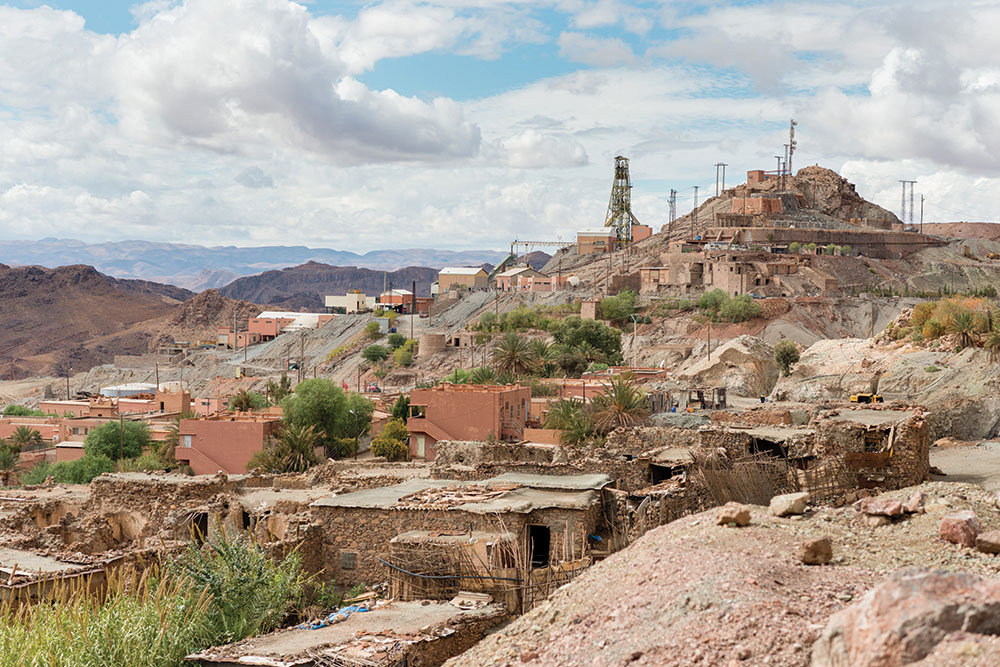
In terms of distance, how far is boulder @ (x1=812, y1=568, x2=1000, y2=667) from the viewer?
4.07m

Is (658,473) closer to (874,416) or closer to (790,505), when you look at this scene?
(874,416)

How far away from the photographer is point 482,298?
74500 millimetres

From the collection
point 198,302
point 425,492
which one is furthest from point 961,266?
point 198,302

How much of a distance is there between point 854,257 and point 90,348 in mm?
81689

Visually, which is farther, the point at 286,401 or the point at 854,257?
the point at 854,257

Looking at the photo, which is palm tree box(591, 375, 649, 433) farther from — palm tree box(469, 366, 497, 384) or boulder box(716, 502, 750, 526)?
boulder box(716, 502, 750, 526)

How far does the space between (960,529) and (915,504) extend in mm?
981

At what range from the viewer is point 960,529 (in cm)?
684

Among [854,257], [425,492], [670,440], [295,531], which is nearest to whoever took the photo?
[295,531]

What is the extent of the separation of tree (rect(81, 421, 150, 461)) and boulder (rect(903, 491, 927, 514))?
26741mm

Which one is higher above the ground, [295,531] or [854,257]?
[854,257]

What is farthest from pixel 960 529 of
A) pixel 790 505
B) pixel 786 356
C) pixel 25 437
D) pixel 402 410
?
pixel 25 437

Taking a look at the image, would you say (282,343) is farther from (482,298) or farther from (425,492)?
(425,492)

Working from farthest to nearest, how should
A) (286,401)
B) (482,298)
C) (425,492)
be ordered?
(482,298)
(286,401)
(425,492)
